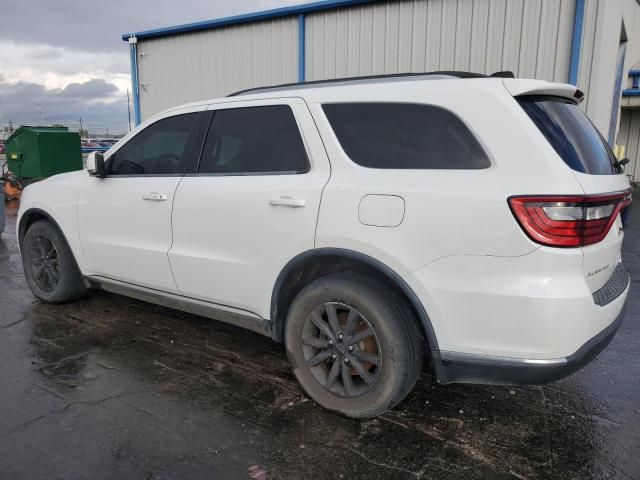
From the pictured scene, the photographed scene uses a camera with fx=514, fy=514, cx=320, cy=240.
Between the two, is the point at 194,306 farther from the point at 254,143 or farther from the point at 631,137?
the point at 631,137

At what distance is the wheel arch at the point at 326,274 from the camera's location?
8.26ft

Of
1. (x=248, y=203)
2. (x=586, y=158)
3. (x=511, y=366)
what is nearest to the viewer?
(x=511, y=366)

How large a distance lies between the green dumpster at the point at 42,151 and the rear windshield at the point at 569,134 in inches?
530

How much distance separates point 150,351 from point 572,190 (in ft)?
9.98

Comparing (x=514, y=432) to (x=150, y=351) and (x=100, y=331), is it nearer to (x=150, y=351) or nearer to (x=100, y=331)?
(x=150, y=351)

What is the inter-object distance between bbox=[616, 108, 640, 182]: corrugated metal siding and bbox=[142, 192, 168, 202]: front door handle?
57.1ft

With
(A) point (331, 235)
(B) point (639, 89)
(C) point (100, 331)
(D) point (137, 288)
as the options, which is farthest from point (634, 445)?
(B) point (639, 89)

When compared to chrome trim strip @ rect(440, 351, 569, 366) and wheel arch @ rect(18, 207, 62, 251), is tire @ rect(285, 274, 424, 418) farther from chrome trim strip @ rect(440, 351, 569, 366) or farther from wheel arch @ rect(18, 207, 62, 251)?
wheel arch @ rect(18, 207, 62, 251)

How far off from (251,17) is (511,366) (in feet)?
31.1

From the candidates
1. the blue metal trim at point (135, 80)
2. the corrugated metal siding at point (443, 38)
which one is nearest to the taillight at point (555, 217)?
the corrugated metal siding at point (443, 38)

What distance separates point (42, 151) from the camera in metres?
13.2

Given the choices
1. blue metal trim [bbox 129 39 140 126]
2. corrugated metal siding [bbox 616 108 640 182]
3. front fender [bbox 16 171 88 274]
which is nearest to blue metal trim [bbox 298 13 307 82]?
blue metal trim [bbox 129 39 140 126]

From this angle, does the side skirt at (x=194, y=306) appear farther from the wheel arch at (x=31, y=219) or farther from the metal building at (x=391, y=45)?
the metal building at (x=391, y=45)

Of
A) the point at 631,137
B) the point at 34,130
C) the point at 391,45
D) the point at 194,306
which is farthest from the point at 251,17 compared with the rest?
the point at 631,137
